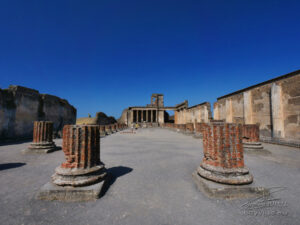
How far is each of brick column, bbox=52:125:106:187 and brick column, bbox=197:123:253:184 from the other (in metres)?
2.54

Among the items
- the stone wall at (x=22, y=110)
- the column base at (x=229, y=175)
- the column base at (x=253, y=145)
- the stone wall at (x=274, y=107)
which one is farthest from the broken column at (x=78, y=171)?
the stone wall at (x=22, y=110)

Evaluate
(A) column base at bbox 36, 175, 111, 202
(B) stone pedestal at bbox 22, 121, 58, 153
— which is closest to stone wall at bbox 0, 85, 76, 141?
(B) stone pedestal at bbox 22, 121, 58, 153

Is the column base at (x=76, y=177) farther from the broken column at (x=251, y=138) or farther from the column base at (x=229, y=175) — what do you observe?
the broken column at (x=251, y=138)

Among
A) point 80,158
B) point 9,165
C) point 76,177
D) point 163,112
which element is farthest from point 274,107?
point 163,112

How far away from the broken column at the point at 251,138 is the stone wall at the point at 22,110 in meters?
15.7

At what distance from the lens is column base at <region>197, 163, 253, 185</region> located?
269 centimetres

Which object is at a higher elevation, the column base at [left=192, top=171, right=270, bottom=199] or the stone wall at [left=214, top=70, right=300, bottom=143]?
the stone wall at [left=214, top=70, right=300, bottom=143]

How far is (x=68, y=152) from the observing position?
122 inches

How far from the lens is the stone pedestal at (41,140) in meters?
5.97

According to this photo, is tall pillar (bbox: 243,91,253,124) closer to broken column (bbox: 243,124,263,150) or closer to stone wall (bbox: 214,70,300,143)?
stone wall (bbox: 214,70,300,143)

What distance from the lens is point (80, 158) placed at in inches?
121

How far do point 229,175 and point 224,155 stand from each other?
42 centimetres

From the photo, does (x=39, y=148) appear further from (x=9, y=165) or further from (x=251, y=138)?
(x=251, y=138)

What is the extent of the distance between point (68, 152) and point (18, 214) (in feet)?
4.12
